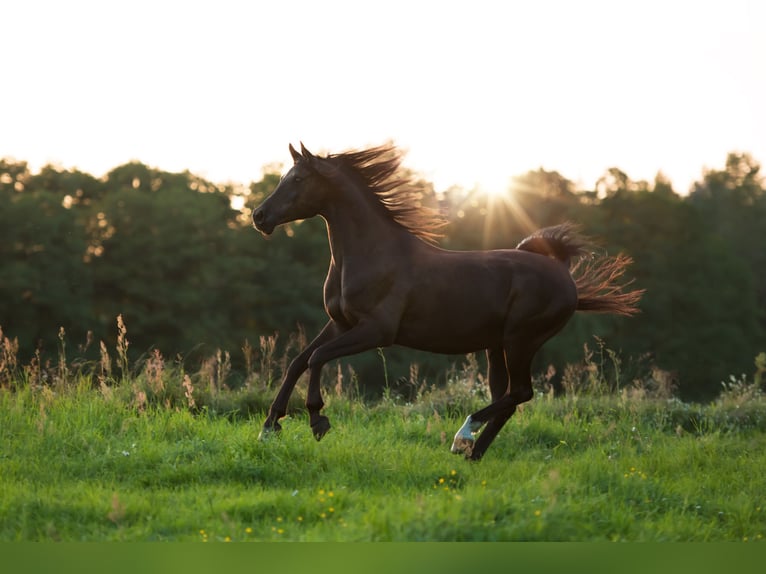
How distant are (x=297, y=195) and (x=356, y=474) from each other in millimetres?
2577

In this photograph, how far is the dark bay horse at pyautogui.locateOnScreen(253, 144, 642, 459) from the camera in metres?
7.54

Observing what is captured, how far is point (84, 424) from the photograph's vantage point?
7.93 meters

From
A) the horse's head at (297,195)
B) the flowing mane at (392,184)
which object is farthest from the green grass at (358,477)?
the flowing mane at (392,184)

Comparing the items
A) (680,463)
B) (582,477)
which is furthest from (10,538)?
(680,463)

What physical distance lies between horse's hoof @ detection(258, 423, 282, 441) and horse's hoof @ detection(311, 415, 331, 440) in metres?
0.32

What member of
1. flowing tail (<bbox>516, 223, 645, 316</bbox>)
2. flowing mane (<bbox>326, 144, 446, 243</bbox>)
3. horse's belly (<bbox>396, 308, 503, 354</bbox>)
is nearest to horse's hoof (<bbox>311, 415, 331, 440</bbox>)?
horse's belly (<bbox>396, 308, 503, 354</bbox>)

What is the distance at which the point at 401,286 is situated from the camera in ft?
25.0

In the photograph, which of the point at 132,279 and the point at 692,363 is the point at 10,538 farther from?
the point at 692,363

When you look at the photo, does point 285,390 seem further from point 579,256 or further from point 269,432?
point 579,256

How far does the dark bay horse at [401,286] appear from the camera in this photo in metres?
7.54

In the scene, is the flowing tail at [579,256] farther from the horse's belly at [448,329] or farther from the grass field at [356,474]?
the grass field at [356,474]

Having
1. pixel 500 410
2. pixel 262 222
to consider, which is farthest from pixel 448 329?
pixel 262 222

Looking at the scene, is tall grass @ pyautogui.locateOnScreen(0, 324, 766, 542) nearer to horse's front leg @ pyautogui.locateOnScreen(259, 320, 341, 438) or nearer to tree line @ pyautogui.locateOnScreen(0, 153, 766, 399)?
horse's front leg @ pyautogui.locateOnScreen(259, 320, 341, 438)

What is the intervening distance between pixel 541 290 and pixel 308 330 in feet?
106
